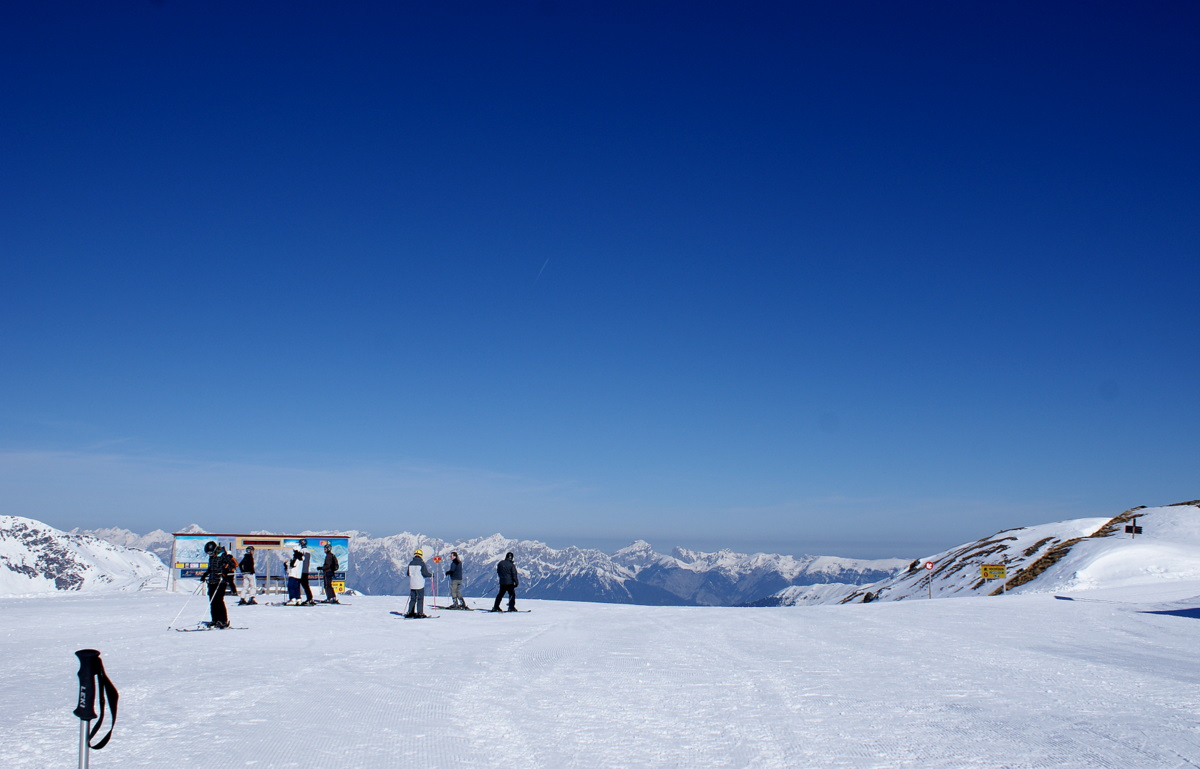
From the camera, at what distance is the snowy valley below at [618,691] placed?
23.2ft

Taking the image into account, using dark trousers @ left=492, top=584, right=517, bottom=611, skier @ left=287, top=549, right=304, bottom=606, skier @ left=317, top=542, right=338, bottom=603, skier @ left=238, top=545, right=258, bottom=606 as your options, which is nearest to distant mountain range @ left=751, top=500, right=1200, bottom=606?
dark trousers @ left=492, top=584, right=517, bottom=611

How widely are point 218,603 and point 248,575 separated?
7.64 m

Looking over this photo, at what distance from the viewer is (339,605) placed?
83.9ft

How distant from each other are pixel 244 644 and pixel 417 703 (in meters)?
7.35

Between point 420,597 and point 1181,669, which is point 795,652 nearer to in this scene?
point 1181,669

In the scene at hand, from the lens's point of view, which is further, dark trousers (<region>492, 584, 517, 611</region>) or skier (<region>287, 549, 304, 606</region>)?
skier (<region>287, 549, 304, 606</region>)

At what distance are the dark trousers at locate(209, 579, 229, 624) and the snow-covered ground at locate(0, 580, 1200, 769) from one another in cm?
98

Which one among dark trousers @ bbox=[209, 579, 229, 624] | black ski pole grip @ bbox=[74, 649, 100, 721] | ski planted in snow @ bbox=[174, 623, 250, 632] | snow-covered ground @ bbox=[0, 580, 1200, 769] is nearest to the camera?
black ski pole grip @ bbox=[74, 649, 100, 721]

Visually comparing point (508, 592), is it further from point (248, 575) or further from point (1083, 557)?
point (1083, 557)

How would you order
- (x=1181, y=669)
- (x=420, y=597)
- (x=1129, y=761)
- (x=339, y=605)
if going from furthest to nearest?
(x=339, y=605) → (x=420, y=597) → (x=1181, y=669) → (x=1129, y=761)

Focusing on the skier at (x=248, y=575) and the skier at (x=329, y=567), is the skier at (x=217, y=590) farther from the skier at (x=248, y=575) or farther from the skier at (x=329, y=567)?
the skier at (x=329, y=567)

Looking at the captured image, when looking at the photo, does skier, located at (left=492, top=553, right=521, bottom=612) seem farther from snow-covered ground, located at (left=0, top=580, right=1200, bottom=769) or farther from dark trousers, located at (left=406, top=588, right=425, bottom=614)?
snow-covered ground, located at (left=0, top=580, right=1200, bottom=769)

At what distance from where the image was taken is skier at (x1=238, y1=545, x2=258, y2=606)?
24141mm

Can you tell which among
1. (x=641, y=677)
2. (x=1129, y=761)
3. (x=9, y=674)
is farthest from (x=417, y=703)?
(x=1129, y=761)
